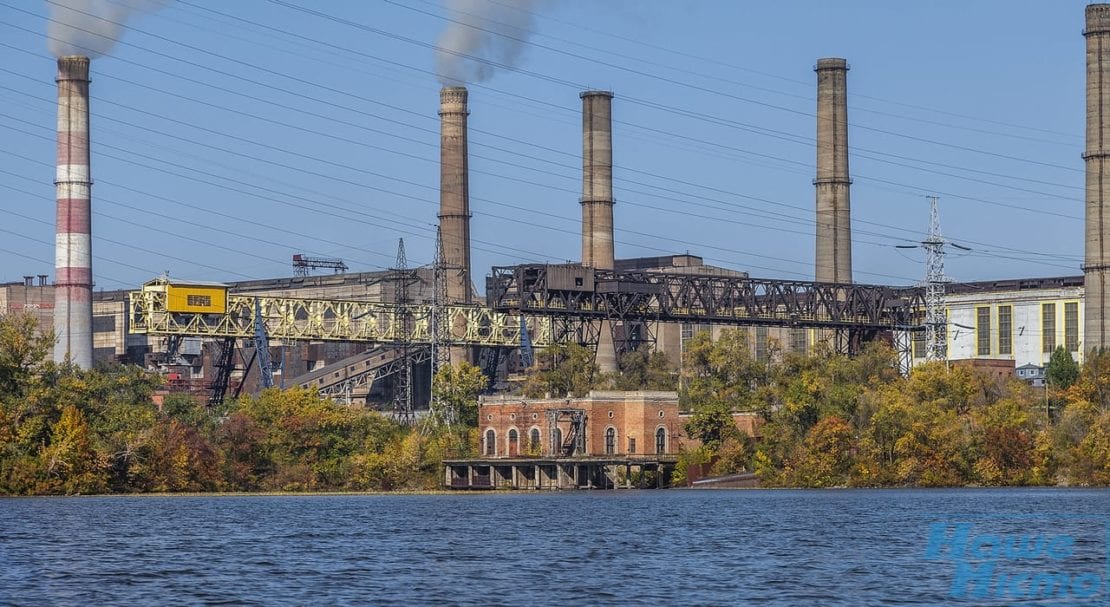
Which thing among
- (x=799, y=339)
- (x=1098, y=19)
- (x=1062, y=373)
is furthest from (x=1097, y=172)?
(x=799, y=339)

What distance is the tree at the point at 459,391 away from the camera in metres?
108

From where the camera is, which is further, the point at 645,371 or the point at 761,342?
the point at 761,342

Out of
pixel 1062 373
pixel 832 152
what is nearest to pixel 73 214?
pixel 832 152

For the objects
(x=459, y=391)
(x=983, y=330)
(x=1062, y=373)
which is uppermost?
(x=983, y=330)

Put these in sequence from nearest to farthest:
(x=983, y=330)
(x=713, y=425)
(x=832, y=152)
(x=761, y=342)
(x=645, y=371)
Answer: (x=713, y=425) < (x=645, y=371) < (x=832, y=152) < (x=983, y=330) < (x=761, y=342)

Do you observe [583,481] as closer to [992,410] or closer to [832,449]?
[832,449]

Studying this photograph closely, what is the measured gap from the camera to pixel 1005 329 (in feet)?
458

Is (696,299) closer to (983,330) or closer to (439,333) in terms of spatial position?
(439,333)

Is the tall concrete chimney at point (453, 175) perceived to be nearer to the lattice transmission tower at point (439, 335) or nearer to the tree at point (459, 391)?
the lattice transmission tower at point (439, 335)

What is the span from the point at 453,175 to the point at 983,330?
147 feet

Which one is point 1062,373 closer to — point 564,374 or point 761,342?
point 564,374

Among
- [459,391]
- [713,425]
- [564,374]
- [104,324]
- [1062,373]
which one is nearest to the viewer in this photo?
[713,425]

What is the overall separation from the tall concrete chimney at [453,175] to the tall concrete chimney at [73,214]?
85.5 feet

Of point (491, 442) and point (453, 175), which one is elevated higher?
point (453, 175)
